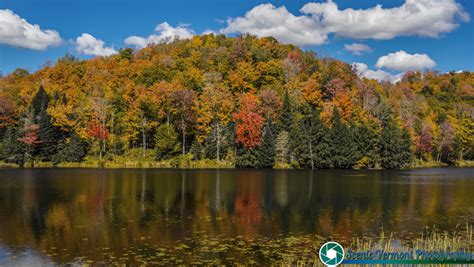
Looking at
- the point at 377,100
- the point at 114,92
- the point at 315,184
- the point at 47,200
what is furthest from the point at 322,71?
the point at 47,200

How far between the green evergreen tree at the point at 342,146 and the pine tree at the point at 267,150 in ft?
39.0

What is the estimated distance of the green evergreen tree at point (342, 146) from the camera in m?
90.6

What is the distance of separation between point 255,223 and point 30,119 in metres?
75.8

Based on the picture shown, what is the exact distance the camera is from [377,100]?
381 feet

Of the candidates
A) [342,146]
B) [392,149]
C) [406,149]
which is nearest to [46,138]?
[342,146]

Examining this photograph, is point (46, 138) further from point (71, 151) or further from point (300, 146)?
point (300, 146)

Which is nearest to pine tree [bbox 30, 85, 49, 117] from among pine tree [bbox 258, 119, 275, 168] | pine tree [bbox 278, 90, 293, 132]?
pine tree [bbox 258, 119, 275, 168]

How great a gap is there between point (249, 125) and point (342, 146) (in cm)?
1891

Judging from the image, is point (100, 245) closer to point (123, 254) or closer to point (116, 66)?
point (123, 254)

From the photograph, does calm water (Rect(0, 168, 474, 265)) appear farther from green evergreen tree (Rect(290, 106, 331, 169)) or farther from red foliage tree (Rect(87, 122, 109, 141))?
red foliage tree (Rect(87, 122, 109, 141))

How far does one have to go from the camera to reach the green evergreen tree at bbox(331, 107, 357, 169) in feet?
297

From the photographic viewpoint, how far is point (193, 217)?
102 feet

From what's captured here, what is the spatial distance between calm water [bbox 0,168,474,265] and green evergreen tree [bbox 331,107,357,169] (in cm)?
3762

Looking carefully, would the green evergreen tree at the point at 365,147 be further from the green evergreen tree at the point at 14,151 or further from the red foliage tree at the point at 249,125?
the green evergreen tree at the point at 14,151
